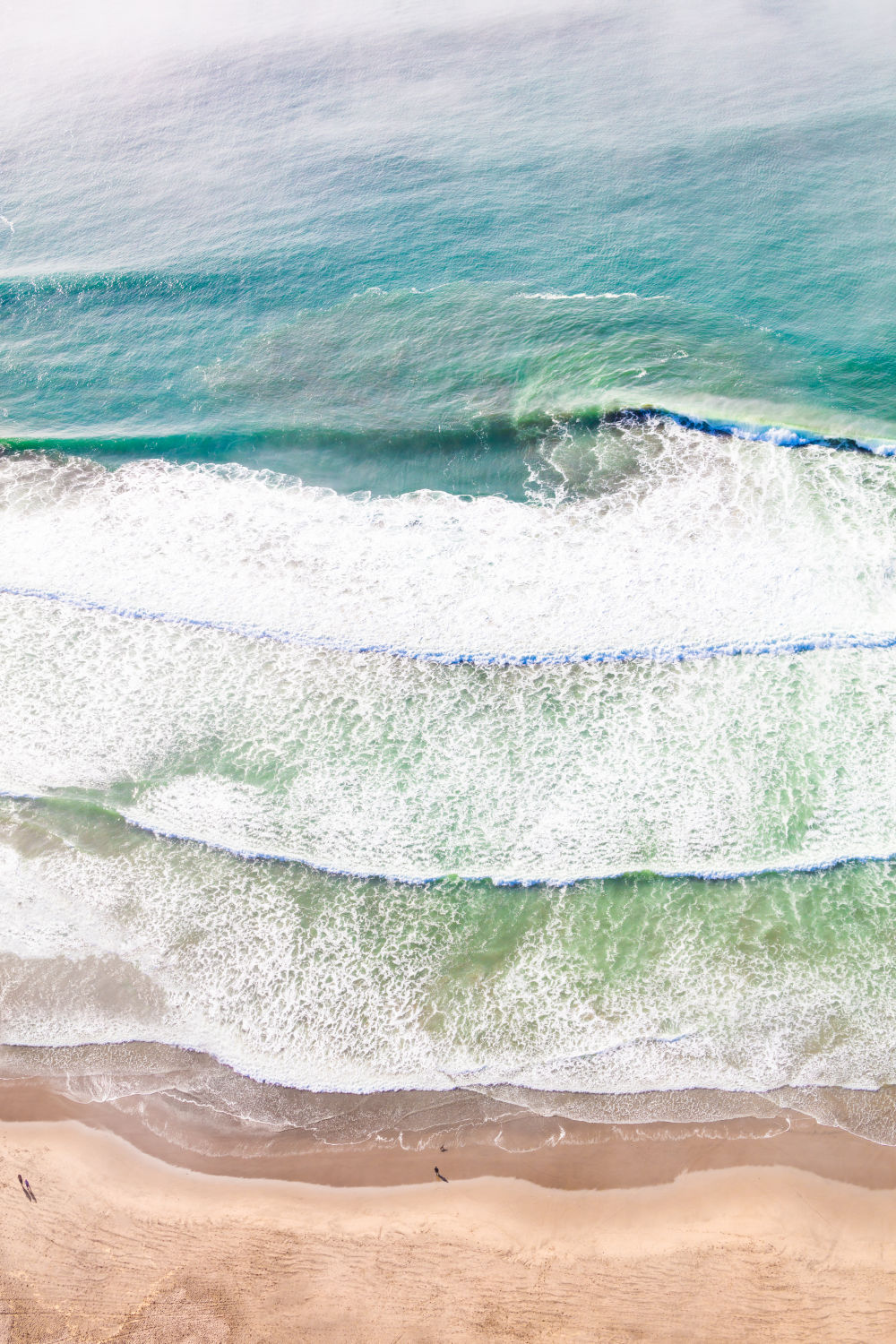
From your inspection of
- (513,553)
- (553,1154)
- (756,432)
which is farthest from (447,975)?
(756,432)

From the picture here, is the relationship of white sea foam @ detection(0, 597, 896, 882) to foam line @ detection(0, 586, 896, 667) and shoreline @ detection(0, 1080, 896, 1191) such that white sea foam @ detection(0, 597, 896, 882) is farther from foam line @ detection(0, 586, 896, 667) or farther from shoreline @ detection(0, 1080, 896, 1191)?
shoreline @ detection(0, 1080, 896, 1191)

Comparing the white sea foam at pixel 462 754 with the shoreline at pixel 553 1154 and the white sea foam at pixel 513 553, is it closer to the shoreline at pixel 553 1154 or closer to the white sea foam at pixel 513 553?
the white sea foam at pixel 513 553

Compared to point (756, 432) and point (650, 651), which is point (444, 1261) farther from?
point (756, 432)

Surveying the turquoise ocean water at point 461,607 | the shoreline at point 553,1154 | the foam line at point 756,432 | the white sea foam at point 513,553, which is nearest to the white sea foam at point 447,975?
the turquoise ocean water at point 461,607

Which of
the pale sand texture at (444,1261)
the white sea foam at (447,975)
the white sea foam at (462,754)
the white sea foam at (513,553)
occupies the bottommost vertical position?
the pale sand texture at (444,1261)

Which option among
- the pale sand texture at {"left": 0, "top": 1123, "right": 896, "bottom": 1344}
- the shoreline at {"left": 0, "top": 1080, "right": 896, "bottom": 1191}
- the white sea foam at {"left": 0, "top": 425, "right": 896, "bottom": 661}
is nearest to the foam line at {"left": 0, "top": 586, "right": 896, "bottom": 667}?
the white sea foam at {"left": 0, "top": 425, "right": 896, "bottom": 661}

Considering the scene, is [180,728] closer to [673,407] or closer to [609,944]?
[609,944]
